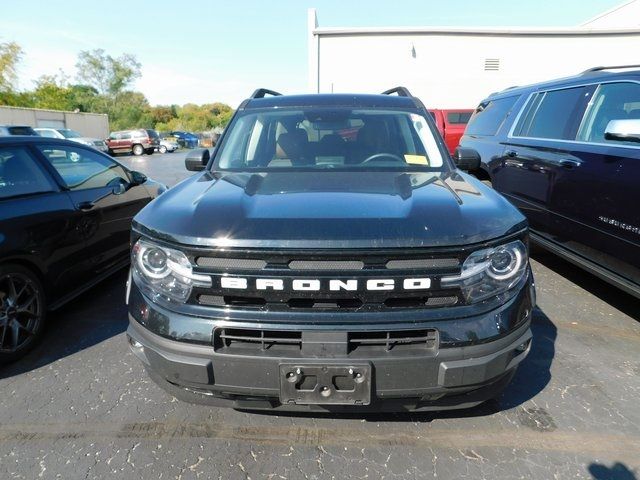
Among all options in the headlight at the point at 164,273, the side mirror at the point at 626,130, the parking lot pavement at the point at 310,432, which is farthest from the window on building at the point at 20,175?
the side mirror at the point at 626,130

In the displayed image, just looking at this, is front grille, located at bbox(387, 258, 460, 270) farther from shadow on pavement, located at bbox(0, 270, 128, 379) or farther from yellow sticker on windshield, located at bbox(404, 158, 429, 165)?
shadow on pavement, located at bbox(0, 270, 128, 379)

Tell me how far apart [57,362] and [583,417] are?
11.1 ft

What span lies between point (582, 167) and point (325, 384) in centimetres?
334

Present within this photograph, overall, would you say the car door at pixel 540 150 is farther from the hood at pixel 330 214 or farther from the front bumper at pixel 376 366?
the front bumper at pixel 376 366

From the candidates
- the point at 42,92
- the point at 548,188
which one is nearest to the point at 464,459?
the point at 548,188

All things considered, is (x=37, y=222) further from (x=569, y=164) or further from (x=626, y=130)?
(x=569, y=164)

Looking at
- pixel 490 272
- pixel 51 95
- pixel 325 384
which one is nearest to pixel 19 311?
pixel 325 384

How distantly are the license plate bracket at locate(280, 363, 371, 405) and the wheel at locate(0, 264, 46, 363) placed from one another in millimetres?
2282

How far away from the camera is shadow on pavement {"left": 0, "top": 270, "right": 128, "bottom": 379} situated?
3146 millimetres

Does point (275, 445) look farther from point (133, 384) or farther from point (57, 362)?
point (57, 362)

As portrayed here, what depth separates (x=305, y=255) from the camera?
6.04 feet

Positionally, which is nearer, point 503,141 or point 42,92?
point 503,141

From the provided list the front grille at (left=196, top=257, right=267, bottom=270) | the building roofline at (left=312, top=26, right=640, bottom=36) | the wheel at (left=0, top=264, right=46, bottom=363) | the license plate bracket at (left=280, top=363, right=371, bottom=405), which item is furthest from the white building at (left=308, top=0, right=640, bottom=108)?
the license plate bracket at (left=280, top=363, right=371, bottom=405)

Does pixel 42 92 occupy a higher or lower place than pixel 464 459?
higher
